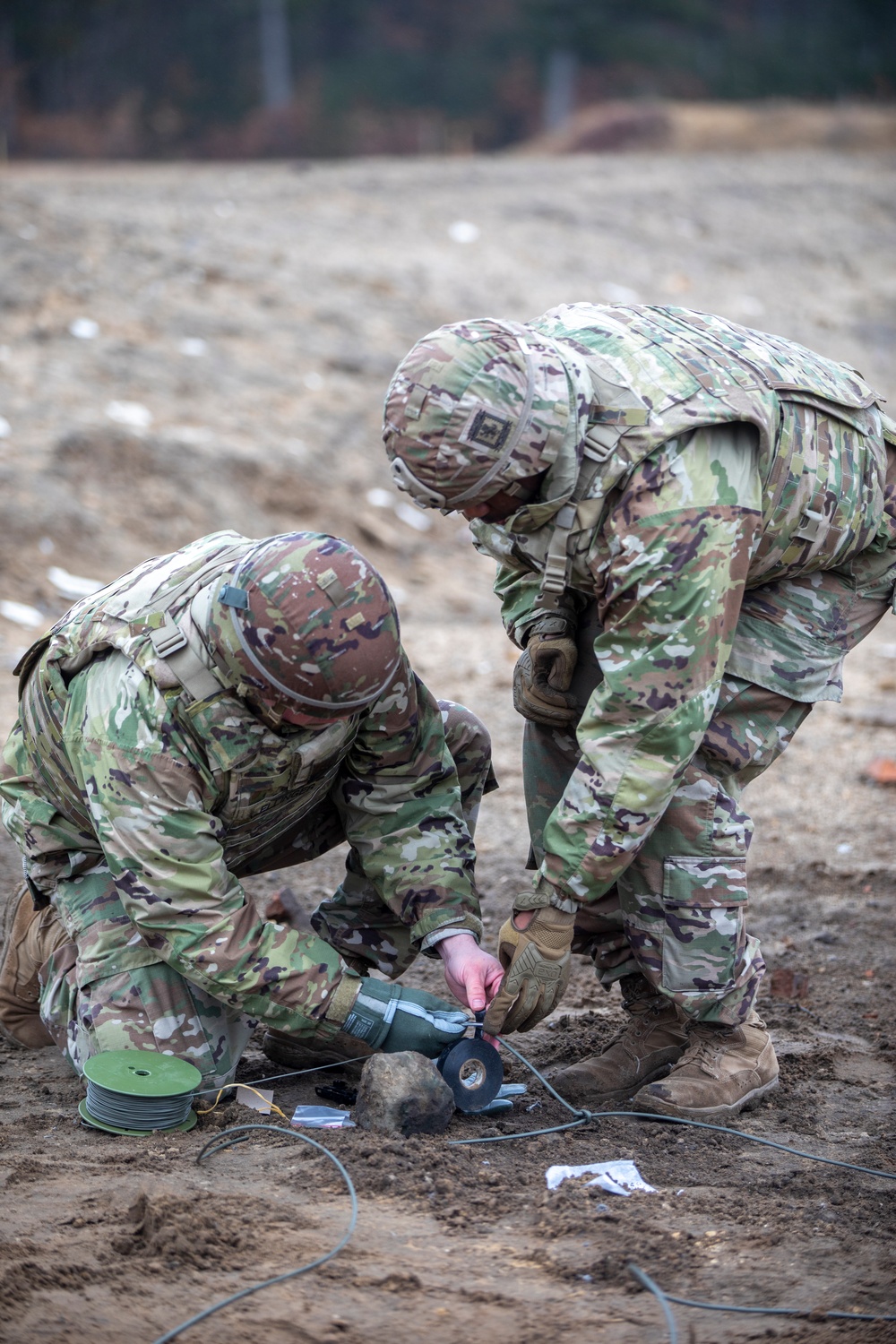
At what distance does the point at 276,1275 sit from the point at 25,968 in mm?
1683

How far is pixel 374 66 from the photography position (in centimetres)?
2972

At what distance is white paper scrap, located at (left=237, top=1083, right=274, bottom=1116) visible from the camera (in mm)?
3553

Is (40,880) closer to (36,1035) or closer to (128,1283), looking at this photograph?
(36,1035)

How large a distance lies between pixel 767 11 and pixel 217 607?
36.9 metres

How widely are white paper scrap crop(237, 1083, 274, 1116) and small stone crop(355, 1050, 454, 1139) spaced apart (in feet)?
1.09

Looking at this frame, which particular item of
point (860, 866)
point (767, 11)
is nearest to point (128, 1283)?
point (860, 866)

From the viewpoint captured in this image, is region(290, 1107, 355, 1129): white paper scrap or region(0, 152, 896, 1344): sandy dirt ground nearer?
region(0, 152, 896, 1344): sandy dirt ground

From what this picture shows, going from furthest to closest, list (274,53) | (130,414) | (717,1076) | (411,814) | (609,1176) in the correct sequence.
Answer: (274,53), (130,414), (411,814), (717,1076), (609,1176)

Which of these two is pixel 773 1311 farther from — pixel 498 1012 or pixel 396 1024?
pixel 396 1024

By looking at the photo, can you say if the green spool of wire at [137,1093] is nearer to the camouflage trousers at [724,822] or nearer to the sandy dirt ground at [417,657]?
the sandy dirt ground at [417,657]

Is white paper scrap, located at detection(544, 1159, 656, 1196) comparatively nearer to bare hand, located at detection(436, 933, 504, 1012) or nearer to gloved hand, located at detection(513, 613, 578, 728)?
bare hand, located at detection(436, 933, 504, 1012)

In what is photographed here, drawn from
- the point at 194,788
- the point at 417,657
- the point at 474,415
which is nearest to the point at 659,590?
the point at 474,415

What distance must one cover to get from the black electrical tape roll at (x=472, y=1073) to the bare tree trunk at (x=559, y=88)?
93.3 ft

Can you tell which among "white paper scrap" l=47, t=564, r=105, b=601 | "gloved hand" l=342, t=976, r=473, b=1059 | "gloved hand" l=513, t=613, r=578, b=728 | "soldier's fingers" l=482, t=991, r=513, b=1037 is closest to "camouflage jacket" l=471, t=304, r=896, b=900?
"gloved hand" l=513, t=613, r=578, b=728
